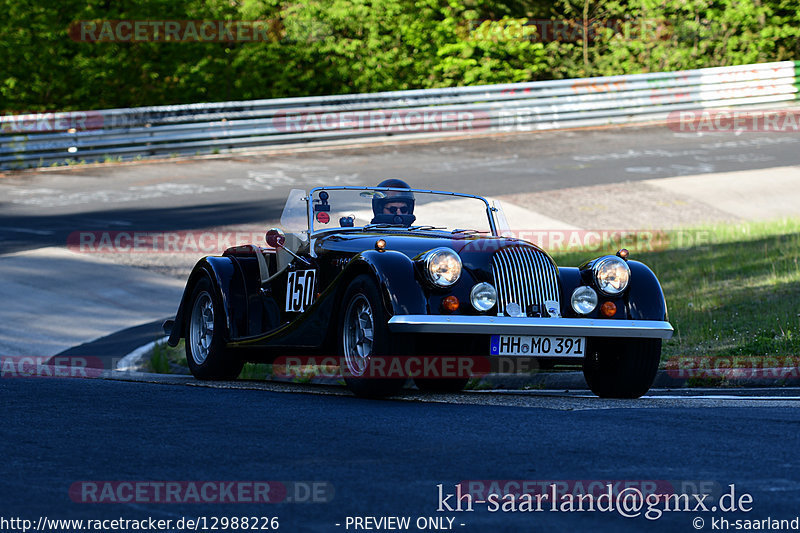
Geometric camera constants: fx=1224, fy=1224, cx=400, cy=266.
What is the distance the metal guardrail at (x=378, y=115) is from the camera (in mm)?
24125

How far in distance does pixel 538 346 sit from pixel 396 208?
2169 millimetres

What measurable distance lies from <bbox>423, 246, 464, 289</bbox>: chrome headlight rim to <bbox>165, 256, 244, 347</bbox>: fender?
2.48 meters

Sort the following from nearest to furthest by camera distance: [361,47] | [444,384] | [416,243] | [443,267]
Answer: [443,267]
[416,243]
[444,384]
[361,47]

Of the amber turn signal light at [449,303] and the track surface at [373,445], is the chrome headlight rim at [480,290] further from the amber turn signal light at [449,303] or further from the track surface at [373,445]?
the track surface at [373,445]

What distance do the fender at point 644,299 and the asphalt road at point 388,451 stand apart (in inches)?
25.7

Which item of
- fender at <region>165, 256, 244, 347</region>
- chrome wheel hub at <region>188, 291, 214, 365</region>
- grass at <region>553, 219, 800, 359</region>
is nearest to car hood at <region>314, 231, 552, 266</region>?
fender at <region>165, 256, 244, 347</region>

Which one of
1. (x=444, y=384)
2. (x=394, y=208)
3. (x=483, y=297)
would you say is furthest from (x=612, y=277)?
(x=394, y=208)

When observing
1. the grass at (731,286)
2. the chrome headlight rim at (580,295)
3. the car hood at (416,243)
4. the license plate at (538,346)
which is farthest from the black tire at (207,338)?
the grass at (731,286)

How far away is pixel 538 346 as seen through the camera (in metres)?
7.50

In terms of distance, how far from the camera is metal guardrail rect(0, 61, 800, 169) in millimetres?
24125

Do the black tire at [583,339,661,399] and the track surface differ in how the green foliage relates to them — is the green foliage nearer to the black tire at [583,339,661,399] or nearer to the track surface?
the track surface

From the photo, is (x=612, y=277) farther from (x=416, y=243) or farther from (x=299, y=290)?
(x=299, y=290)

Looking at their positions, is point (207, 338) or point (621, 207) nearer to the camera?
point (207, 338)

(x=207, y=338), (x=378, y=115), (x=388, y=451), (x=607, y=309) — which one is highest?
(x=378, y=115)
